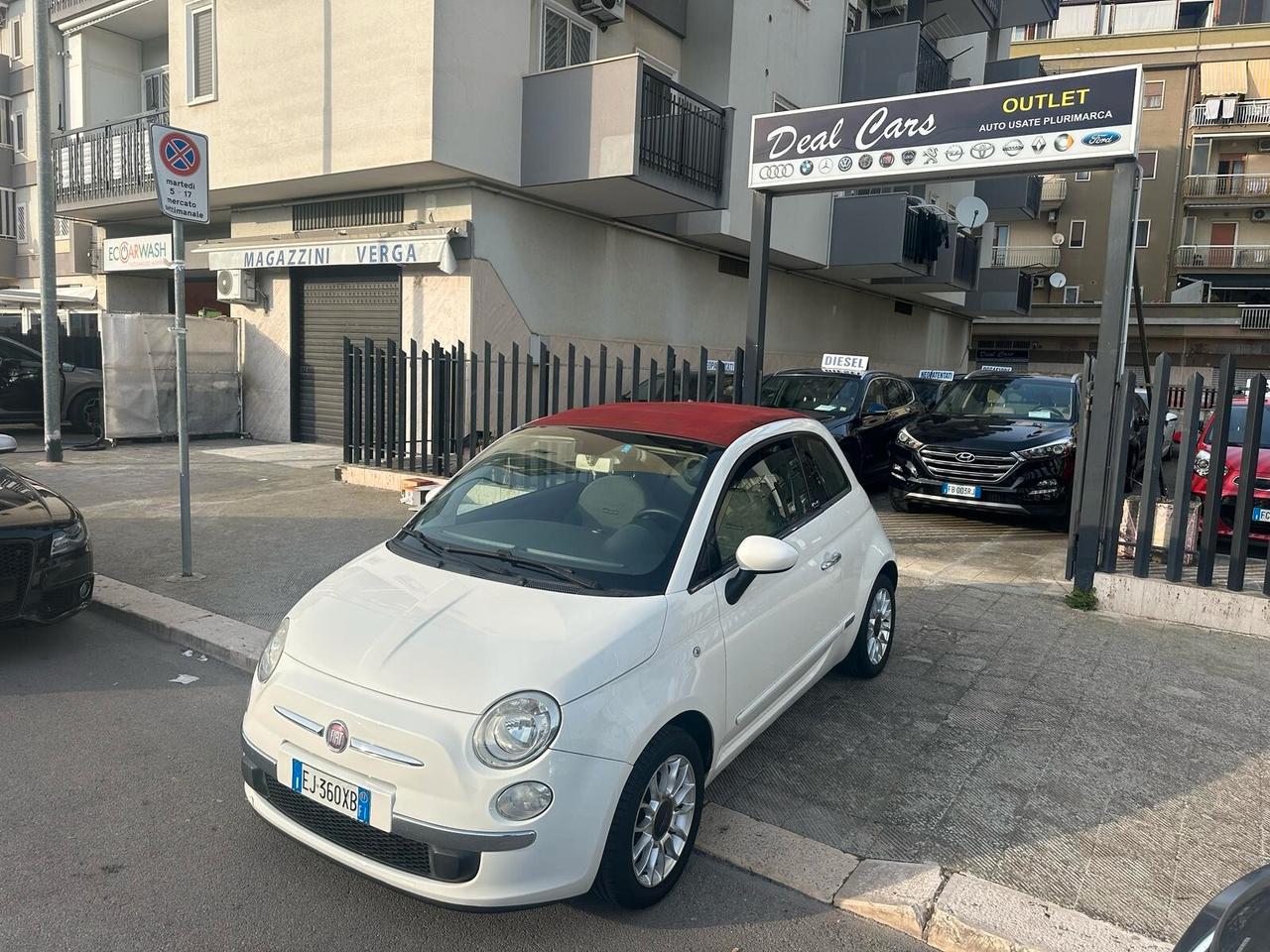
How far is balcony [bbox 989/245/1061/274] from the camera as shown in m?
43.1

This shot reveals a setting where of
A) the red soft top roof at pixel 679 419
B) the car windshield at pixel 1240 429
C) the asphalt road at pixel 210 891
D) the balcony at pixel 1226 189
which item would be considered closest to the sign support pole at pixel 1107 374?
the car windshield at pixel 1240 429

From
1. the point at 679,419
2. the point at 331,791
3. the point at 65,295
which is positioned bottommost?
the point at 331,791

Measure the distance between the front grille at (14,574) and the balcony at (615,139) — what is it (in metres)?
8.80

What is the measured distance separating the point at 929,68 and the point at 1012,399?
1184cm

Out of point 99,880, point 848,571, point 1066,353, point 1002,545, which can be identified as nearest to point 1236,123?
point 1066,353

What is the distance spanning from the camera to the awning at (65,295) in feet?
56.2

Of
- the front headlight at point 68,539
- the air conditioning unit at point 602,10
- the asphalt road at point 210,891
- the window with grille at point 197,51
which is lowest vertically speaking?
the asphalt road at point 210,891

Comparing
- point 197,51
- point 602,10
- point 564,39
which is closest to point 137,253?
point 197,51

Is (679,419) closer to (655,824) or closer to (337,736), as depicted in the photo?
(655,824)

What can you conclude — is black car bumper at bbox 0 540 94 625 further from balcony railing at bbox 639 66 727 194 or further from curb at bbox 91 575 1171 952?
balcony railing at bbox 639 66 727 194

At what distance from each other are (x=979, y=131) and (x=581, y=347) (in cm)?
828

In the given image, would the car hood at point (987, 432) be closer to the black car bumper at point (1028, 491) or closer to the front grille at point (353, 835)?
the black car bumper at point (1028, 491)

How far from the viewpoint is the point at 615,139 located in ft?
38.9

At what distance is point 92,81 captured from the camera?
18.3 metres
